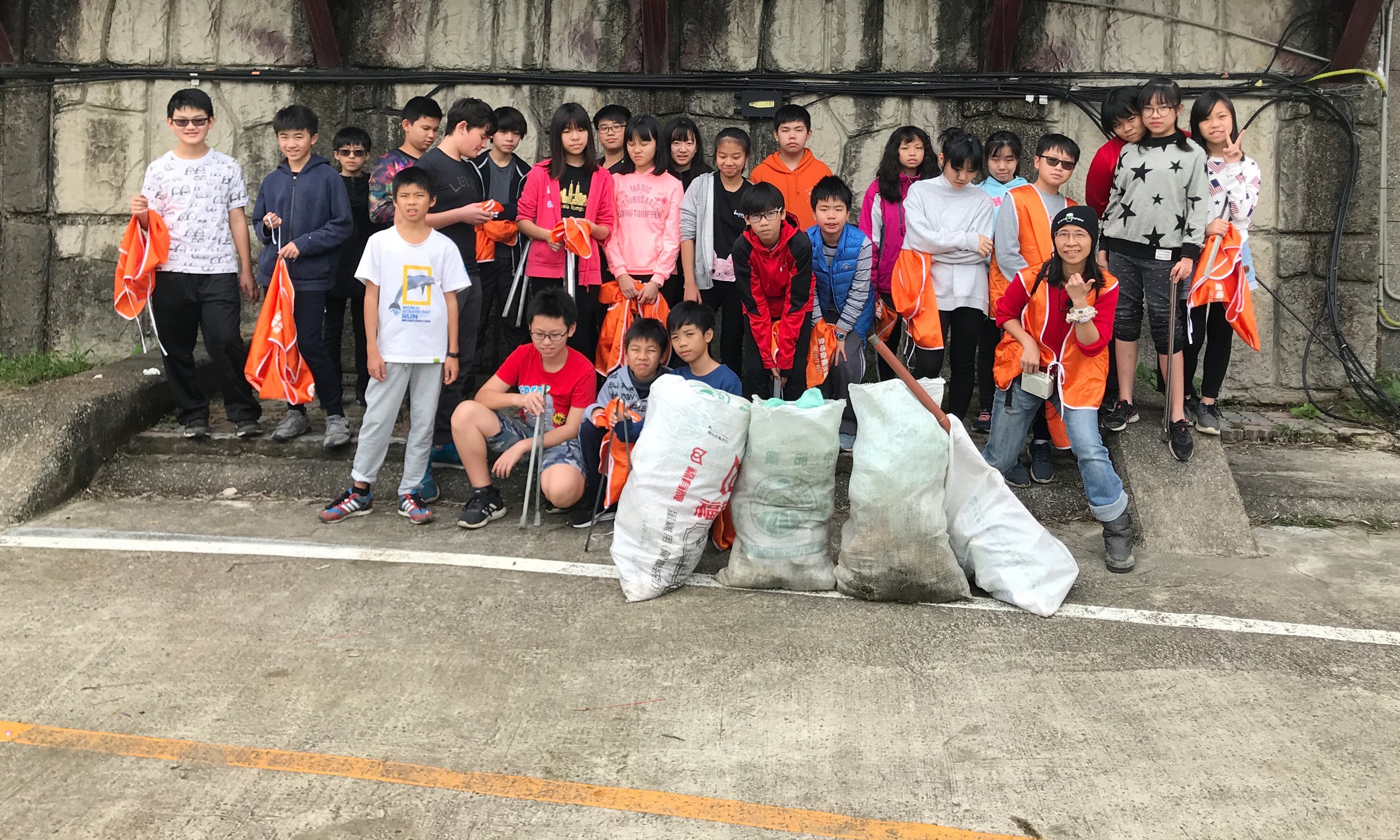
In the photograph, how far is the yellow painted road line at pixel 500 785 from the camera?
276cm

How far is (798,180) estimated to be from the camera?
574 centimetres

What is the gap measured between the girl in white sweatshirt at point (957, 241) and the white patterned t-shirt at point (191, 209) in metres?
3.54

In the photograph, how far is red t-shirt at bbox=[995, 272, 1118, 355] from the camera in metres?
4.68

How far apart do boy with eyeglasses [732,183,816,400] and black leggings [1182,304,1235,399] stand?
1914 millimetres

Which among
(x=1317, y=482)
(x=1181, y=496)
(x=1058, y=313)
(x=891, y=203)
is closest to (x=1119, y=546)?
(x=1181, y=496)

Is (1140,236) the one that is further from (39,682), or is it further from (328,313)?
(39,682)

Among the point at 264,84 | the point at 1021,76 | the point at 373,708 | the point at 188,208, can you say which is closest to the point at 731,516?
the point at 373,708

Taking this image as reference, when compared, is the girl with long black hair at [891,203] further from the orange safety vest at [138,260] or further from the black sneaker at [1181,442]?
the orange safety vest at [138,260]

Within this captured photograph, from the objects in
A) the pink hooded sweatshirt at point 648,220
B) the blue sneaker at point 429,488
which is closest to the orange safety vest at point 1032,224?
the pink hooded sweatshirt at point 648,220

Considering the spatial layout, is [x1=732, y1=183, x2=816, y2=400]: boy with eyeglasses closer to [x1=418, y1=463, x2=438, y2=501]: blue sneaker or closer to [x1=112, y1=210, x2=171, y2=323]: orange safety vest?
[x1=418, y1=463, x2=438, y2=501]: blue sneaker

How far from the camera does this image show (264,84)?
7.12 metres

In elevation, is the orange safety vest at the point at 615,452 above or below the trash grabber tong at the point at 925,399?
below

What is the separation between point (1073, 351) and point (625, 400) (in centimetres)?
194

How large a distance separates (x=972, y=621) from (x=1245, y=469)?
2510 mm
